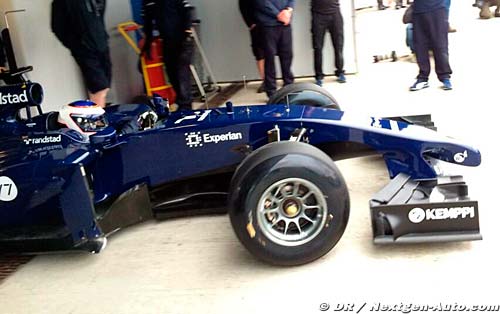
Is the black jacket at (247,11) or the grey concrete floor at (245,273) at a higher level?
the black jacket at (247,11)

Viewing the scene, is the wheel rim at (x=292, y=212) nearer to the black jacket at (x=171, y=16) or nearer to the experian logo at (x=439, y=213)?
the experian logo at (x=439, y=213)

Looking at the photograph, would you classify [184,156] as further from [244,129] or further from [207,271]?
[207,271]

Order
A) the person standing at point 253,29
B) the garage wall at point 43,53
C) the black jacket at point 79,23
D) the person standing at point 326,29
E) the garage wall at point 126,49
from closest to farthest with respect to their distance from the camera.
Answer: the black jacket at point 79,23 < the garage wall at point 43,53 < the garage wall at point 126,49 < the person standing at point 326,29 < the person standing at point 253,29

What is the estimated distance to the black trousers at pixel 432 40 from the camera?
7.03m

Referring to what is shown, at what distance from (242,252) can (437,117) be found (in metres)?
3.16

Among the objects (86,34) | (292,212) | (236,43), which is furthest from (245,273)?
(236,43)

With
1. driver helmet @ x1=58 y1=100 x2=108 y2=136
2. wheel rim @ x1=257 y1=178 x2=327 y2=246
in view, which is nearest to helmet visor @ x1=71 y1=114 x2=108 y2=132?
driver helmet @ x1=58 y1=100 x2=108 y2=136

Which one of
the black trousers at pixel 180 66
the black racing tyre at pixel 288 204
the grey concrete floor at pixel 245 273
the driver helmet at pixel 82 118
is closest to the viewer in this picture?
the grey concrete floor at pixel 245 273

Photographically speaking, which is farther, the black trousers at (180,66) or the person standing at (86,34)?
the black trousers at (180,66)

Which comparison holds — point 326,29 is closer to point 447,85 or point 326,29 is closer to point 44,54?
point 447,85

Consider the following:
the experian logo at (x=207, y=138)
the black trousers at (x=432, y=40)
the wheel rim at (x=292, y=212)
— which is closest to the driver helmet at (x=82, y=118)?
the experian logo at (x=207, y=138)

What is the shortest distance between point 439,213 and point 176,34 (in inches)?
168

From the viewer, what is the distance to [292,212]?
3.29 m

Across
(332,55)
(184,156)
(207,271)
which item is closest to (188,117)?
(184,156)
